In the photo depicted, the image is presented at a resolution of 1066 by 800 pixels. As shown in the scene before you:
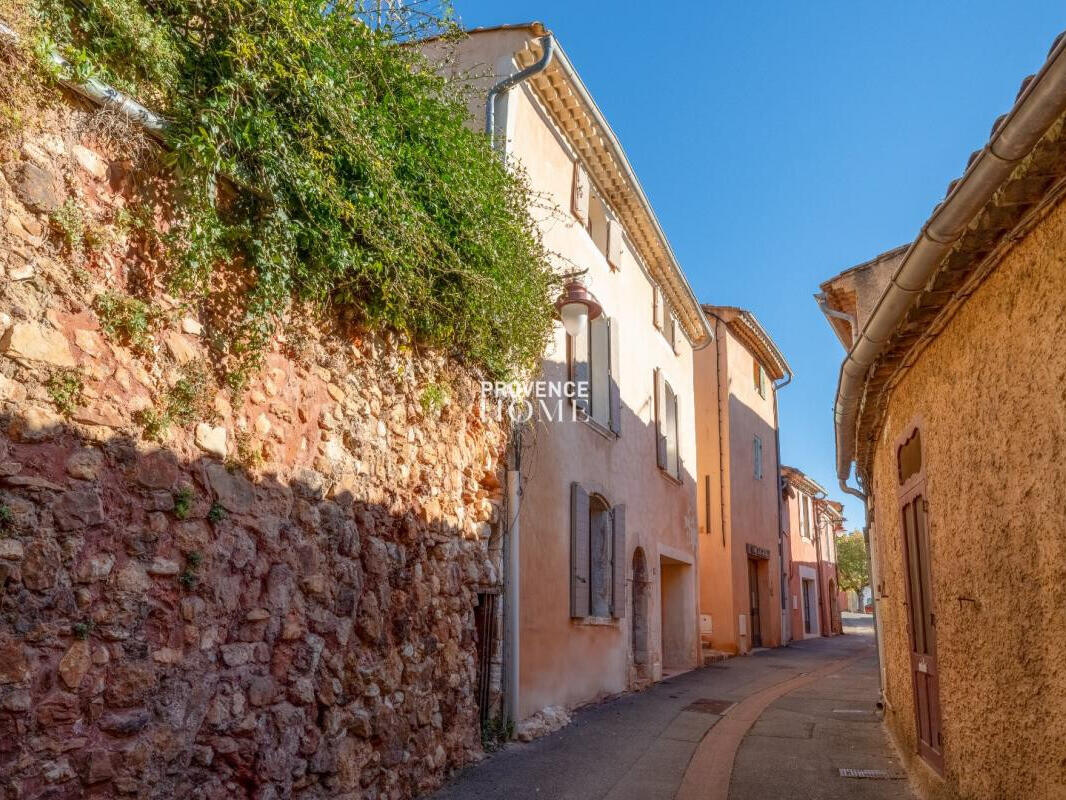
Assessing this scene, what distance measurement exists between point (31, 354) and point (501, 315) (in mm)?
4143

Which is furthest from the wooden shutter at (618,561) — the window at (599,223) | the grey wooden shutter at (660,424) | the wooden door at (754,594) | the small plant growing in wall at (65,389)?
the wooden door at (754,594)

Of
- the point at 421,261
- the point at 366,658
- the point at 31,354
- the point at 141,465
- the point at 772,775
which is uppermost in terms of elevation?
the point at 421,261

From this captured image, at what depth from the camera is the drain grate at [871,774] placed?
21.7 ft

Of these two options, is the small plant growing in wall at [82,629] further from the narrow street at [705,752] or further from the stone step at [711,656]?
the stone step at [711,656]

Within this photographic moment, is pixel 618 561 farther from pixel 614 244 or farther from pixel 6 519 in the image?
pixel 6 519

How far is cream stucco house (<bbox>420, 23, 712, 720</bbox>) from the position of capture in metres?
8.39

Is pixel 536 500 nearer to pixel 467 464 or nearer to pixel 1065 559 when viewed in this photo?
pixel 467 464

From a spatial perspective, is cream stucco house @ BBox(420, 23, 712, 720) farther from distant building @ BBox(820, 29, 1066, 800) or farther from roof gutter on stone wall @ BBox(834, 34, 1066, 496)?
roof gutter on stone wall @ BBox(834, 34, 1066, 496)

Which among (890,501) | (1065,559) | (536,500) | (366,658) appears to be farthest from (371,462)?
(890,501)

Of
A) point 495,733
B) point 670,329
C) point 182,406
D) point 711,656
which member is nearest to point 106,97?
point 182,406

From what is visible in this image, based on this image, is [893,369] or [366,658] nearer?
[366,658]

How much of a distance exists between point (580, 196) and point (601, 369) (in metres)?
2.16

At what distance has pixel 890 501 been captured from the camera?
23.7 ft

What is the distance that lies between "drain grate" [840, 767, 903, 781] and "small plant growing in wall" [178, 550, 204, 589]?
5.27m
